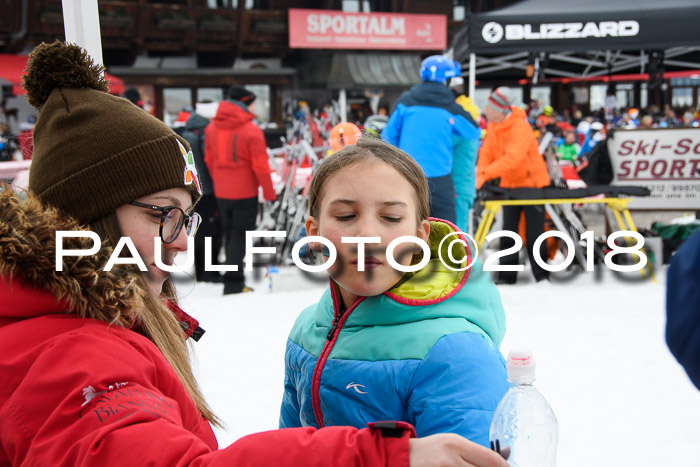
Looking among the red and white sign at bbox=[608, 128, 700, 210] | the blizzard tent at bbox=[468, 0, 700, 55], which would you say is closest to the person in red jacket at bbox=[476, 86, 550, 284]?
the red and white sign at bbox=[608, 128, 700, 210]

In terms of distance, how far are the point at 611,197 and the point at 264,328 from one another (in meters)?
3.58

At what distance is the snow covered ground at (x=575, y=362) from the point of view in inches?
118

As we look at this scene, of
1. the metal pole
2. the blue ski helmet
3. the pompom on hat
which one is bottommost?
the pompom on hat

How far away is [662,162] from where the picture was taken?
7.18m

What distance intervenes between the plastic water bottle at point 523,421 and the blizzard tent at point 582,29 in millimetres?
6886

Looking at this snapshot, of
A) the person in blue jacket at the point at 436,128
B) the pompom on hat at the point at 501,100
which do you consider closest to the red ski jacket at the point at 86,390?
the person in blue jacket at the point at 436,128

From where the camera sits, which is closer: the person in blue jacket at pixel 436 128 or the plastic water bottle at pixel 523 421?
the plastic water bottle at pixel 523 421

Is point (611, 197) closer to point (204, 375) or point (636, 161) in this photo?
point (636, 161)

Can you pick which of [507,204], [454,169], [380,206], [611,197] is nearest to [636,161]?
[611,197]

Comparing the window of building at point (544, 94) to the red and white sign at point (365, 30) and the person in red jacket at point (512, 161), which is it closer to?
the red and white sign at point (365, 30)

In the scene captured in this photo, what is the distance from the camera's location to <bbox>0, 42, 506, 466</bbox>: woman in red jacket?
2.51 ft

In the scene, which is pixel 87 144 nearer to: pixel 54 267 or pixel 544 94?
pixel 54 267

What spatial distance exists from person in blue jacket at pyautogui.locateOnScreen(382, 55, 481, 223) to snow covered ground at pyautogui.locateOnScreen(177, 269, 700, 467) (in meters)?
1.17

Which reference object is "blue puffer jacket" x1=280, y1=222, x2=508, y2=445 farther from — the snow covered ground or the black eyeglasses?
the snow covered ground
